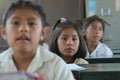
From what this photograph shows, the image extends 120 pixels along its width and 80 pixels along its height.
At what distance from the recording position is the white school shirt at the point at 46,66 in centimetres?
96

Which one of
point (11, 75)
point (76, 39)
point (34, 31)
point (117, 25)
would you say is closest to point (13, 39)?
point (34, 31)

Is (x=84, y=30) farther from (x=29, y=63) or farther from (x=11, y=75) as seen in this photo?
(x=11, y=75)

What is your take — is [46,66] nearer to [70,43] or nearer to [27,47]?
[27,47]

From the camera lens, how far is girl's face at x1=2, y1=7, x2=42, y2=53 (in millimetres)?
970

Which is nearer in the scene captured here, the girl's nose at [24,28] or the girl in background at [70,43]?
the girl's nose at [24,28]

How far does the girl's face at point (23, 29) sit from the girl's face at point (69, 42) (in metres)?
1.09

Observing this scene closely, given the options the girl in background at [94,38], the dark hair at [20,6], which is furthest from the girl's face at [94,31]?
the dark hair at [20,6]

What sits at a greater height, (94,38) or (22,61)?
→ (22,61)

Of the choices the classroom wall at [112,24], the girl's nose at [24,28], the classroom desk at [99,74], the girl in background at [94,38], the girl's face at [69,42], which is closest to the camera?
the girl's nose at [24,28]

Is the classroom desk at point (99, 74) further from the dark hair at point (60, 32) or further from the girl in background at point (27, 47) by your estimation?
the dark hair at point (60, 32)

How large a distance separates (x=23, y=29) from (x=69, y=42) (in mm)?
1189

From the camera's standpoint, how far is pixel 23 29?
0.96 metres

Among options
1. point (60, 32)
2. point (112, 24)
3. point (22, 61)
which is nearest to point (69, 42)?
point (60, 32)

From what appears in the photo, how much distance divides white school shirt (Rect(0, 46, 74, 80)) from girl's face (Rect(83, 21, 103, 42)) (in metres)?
1.82
